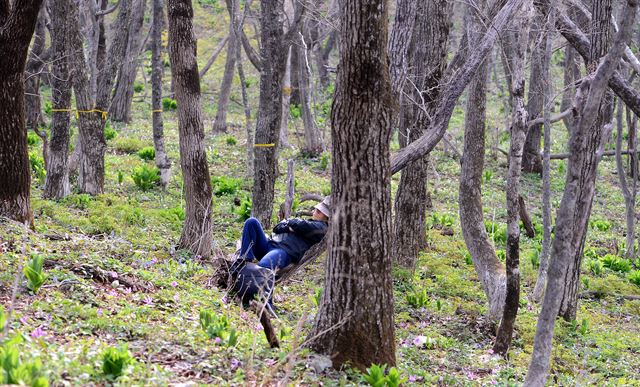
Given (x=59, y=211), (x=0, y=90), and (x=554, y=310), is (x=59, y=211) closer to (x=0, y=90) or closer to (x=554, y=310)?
(x=0, y=90)

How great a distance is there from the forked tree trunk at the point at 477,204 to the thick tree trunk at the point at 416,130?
440mm

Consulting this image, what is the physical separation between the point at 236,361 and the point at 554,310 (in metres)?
2.38

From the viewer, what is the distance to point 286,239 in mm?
7852

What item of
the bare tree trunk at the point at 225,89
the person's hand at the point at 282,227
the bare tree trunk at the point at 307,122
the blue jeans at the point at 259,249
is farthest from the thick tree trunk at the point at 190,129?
the bare tree trunk at the point at 225,89

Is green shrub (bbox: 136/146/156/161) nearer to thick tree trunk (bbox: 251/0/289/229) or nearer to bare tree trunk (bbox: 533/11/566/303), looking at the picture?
thick tree trunk (bbox: 251/0/289/229)

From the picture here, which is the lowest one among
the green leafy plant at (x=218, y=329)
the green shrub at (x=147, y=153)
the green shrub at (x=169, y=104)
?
the green leafy plant at (x=218, y=329)

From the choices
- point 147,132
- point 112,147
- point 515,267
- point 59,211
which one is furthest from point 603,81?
point 147,132

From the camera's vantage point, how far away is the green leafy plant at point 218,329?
545 centimetres

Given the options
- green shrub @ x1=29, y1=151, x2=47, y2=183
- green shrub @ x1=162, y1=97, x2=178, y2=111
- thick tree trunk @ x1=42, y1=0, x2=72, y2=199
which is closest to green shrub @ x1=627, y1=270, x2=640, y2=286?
thick tree trunk @ x1=42, y1=0, x2=72, y2=199

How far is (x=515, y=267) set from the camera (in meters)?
7.46

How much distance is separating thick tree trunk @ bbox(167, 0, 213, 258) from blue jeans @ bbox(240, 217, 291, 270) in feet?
3.07

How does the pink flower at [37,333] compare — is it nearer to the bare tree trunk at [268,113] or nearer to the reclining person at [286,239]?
the reclining person at [286,239]

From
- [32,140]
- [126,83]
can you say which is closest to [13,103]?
[32,140]

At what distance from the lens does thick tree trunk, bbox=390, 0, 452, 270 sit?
9359mm
